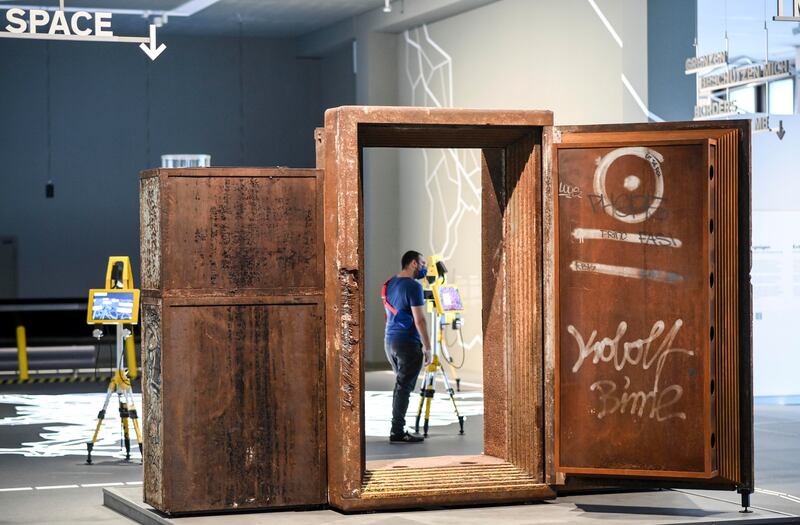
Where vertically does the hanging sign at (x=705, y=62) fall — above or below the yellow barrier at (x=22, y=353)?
above

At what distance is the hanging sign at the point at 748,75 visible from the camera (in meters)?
13.0

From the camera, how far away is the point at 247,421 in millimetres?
7398

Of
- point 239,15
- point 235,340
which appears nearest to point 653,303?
point 235,340

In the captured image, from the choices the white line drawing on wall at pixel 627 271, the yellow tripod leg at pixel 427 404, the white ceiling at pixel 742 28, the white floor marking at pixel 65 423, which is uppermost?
the white ceiling at pixel 742 28

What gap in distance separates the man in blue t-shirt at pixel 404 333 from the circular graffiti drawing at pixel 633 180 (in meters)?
3.38

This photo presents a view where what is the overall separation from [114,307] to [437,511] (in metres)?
3.62

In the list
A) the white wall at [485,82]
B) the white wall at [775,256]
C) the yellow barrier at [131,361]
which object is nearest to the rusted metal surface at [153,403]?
the white wall at [485,82]

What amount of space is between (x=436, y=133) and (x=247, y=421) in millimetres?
1998

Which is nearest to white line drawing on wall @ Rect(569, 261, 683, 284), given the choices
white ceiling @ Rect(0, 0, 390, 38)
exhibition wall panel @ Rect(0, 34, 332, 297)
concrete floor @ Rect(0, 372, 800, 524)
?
concrete floor @ Rect(0, 372, 800, 524)

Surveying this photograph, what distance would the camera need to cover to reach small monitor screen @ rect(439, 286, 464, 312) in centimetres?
1295

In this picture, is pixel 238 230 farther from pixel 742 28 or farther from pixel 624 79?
pixel 742 28

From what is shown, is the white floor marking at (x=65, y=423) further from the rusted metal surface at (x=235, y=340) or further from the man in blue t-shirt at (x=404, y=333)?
the rusted metal surface at (x=235, y=340)

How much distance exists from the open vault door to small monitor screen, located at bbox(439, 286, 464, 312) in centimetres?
543

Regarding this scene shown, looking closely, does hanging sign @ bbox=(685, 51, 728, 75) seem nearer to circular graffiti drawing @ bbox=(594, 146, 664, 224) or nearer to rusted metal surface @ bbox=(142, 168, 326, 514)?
circular graffiti drawing @ bbox=(594, 146, 664, 224)
